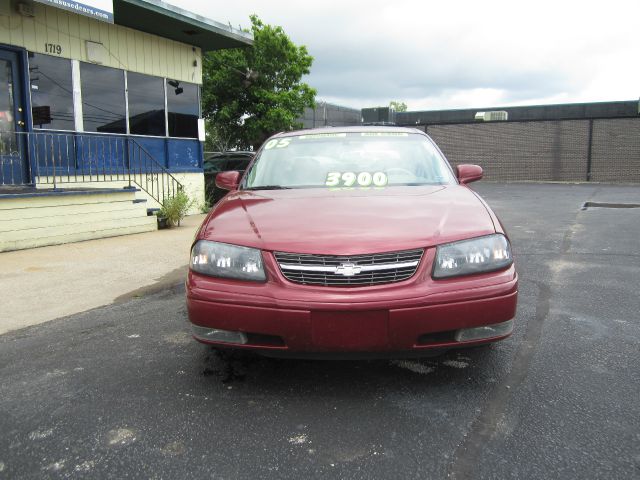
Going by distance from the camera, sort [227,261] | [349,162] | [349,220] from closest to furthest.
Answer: [227,261] < [349,220] < [349,162]

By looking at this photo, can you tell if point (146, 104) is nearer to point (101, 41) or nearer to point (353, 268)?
point (101, 41)

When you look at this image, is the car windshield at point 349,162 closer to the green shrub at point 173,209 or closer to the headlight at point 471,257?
the headlight at point 471,257

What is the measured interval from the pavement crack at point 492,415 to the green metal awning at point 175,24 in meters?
8.90

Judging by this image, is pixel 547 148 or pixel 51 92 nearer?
pixel 51 92

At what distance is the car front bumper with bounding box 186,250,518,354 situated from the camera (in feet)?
8.06

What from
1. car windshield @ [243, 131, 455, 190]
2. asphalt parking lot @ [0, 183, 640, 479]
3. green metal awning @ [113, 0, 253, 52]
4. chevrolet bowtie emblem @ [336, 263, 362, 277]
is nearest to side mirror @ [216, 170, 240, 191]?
car windshield @ [243, 131, 455, 190]

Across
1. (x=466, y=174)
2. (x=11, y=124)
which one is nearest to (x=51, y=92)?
(x=11, y=124)

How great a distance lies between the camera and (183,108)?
1259 centimetres

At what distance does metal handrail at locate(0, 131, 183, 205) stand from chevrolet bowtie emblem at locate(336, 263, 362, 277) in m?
7.16

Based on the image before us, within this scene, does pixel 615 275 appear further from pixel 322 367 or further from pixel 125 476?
pixel 125 476

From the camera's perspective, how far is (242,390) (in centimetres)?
283

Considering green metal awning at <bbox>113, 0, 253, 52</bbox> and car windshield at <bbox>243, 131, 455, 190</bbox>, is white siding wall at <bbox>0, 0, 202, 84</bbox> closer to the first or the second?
green metal awning at <bbox>113, 0, 253, 52</bbox>

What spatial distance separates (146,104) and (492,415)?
10.9 metres

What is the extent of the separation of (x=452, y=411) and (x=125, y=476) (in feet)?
4.99
